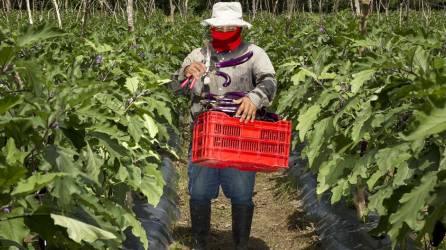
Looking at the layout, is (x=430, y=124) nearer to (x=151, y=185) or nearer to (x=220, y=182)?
(x=151, y=185)

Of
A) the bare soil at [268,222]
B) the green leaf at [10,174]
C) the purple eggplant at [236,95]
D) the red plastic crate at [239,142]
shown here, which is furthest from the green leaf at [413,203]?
the bare soil at [268,222]

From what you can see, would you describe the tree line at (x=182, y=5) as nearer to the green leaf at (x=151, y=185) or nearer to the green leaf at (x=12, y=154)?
the green leaf at (x=151, y=185)

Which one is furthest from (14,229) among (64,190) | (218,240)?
(218,240)

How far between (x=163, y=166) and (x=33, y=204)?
16.8 ft

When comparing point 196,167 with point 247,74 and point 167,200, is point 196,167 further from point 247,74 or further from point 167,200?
point 167,200

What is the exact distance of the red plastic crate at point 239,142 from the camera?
157 inches

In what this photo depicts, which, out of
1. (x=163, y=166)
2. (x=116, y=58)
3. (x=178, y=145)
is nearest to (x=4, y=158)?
(x=116, y=58)

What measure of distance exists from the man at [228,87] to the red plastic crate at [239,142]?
0.17 metres

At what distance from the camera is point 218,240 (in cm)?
582

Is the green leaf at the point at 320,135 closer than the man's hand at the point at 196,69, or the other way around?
the green leaf at the point at 320,135

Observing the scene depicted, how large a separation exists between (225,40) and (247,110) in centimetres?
62

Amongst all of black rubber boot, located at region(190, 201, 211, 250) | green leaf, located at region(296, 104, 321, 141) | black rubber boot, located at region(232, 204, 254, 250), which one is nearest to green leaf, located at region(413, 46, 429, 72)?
green leaf, located at region(296, 104, 321, 141)

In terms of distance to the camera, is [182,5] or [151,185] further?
[182,5]

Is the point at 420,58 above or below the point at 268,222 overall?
above
